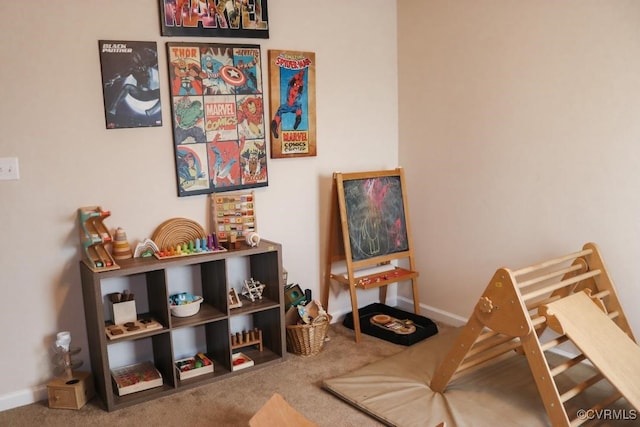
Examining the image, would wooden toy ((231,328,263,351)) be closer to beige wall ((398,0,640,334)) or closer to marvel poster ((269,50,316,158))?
marvel poster ((269,50,316,158))

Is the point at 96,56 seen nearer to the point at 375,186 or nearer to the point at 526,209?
the point at 375,186

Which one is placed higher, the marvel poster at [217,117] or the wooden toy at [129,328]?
the marvel poster at [217,117]

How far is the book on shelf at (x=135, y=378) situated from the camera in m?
2.78

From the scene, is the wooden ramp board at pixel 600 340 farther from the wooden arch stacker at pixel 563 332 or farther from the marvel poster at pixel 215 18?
the marvel poster at pixel 215 18

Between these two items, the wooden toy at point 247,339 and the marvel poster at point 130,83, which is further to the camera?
the wooden toy at point 247,339

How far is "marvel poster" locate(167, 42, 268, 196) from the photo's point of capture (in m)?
3.00

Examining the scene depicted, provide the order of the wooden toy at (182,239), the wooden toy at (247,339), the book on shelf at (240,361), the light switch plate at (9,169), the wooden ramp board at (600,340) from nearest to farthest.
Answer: the wooden ramp board at (600,340) < the light switch plate at (9,169) < the wooden toy at (182,239) < the book on shelf at (240,361) < the wooden toy at (247,339)

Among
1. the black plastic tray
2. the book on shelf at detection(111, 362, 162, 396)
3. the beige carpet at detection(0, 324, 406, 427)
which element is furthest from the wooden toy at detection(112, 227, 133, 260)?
the black plastic tray

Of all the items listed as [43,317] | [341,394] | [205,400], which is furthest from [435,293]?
[43,317]

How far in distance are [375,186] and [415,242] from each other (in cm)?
57

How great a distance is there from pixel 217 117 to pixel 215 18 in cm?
55

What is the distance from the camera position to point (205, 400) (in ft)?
9.11

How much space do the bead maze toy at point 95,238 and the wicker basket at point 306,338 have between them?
3.63 ft

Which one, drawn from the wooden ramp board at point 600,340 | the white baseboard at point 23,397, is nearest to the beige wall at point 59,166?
the white baseboard at point 23,397
